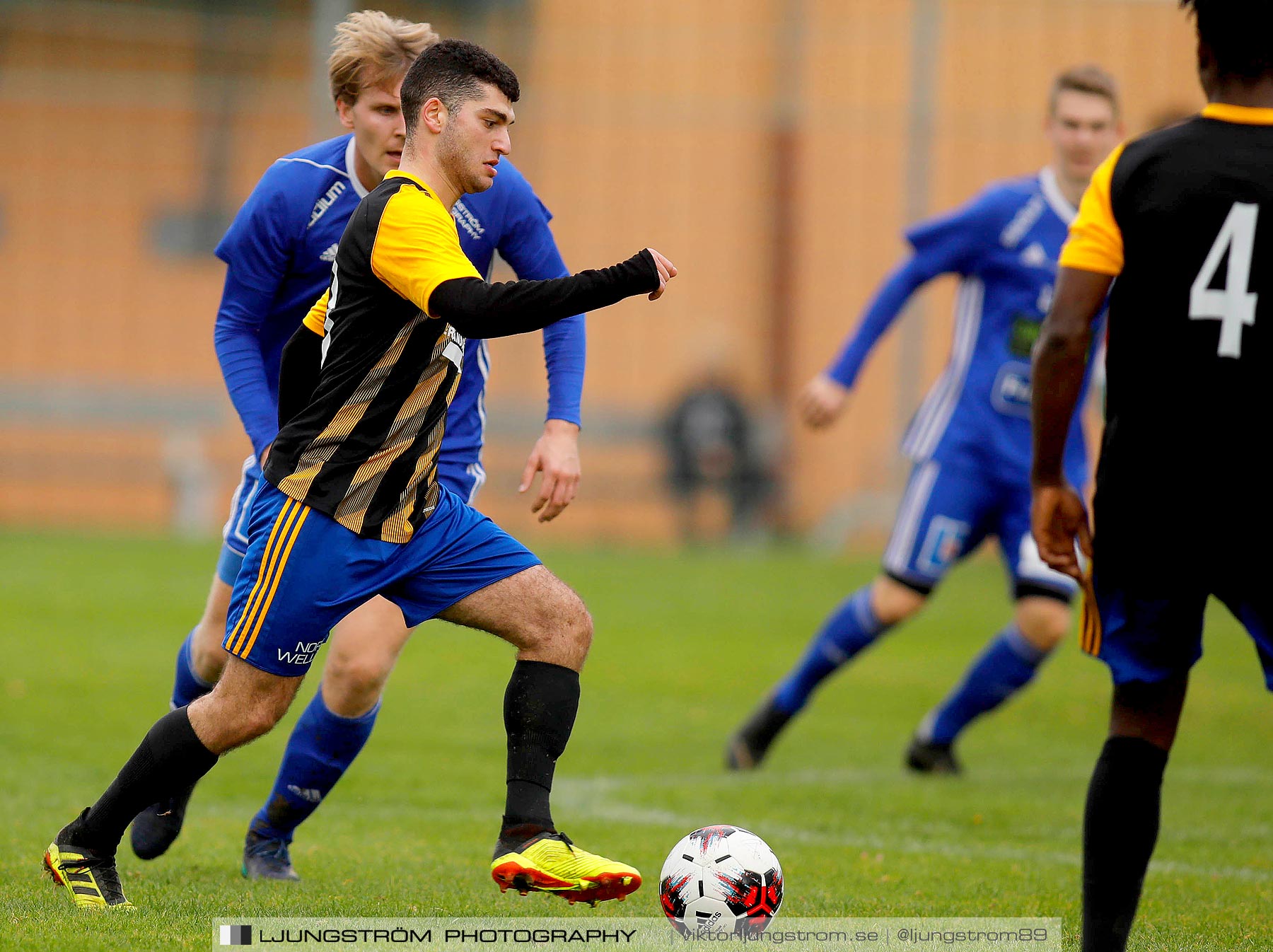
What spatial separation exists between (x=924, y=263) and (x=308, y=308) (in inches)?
123

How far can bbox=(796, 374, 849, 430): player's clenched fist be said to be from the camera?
6.92 meters

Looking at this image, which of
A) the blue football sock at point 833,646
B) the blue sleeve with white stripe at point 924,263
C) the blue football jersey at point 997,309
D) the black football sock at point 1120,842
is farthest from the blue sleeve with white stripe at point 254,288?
the blue football jersey at point 997,309

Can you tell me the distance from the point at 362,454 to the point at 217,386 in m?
15.7

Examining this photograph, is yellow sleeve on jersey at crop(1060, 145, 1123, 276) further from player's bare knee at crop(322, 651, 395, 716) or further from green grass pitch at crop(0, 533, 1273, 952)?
player's bare knee at crop(322, 651, 395, 716)

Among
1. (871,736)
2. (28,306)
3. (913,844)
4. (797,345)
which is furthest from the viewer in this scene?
(797,345)

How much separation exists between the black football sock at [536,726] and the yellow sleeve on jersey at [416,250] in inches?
38.8

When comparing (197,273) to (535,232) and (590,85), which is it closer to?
(590,85)

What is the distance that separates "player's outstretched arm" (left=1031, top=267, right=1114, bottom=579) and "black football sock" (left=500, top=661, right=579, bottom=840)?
4.06ft

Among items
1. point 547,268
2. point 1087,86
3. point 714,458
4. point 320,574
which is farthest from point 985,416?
point 714,458

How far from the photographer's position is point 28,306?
19109 millimetres

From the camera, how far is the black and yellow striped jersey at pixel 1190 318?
3467mm

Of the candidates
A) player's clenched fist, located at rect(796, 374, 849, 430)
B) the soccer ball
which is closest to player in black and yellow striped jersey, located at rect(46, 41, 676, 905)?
the soccer ball

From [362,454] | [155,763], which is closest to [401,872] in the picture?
[155,763]

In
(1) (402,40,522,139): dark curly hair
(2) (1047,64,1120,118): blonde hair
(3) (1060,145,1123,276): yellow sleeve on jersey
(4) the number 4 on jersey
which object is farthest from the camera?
(2) (1047,64,1120,118): blonde hair
